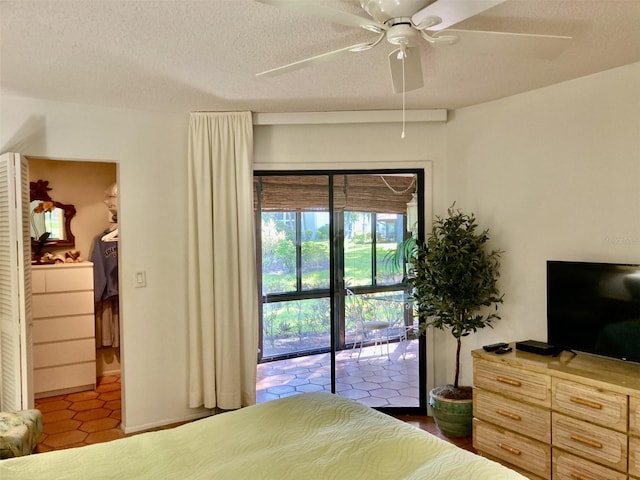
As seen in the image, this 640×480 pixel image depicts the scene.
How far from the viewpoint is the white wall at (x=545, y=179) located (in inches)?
110

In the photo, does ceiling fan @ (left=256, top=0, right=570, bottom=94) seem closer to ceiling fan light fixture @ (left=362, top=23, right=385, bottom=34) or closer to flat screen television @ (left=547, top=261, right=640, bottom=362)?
ceiling fan light fixture @ (left=362, top=23, right=385, bottom=34)

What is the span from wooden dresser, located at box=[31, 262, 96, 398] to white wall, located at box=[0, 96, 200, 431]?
120cm

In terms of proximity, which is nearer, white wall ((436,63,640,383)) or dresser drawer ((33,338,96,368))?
white wall ((436,63,640,383))

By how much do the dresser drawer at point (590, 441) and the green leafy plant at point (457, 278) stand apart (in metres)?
0.90

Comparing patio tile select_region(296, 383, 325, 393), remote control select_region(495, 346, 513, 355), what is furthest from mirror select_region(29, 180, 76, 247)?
remote control select_region(495, 346, 513, 355)

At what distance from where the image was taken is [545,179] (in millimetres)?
3193

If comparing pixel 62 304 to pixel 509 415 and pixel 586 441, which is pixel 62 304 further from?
pixel 586 441

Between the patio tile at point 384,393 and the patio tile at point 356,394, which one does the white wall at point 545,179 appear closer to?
the patio tile at point 384,393

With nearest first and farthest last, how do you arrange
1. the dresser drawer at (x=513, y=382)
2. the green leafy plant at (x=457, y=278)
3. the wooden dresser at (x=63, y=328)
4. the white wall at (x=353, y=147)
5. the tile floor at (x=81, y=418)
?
the dresser drawer at (x=513, y=382) → the green leafy plant at (x=457, y=278) → the tile floor at (x=81, y=418) → the white wall at (x=353, y=147) → the wooden dresser at (x=63, y=328)

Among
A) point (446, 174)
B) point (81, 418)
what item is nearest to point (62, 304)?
point (81, 418)

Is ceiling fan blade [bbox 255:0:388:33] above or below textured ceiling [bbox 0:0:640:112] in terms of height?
below

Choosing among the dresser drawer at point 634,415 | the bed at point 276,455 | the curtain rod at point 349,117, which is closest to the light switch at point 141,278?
the curtain rod at point 349,117

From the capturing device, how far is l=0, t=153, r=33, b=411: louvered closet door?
293cm

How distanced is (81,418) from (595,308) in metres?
3.88
